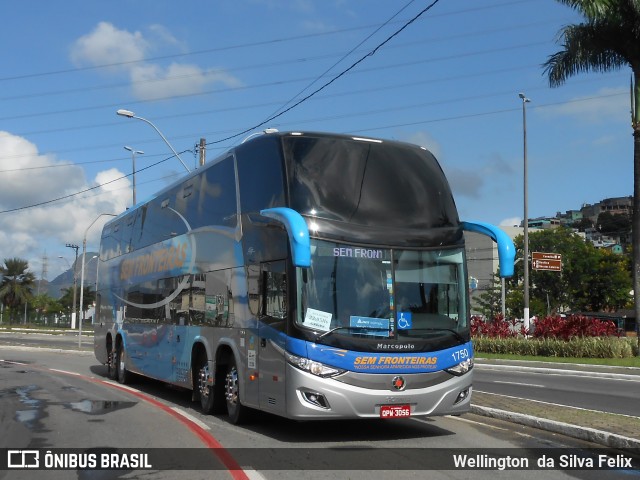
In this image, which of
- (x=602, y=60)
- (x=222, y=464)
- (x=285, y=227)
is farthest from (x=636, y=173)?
(x=222, y=464)

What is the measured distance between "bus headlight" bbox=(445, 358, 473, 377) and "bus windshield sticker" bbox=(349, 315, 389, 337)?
1.05 m

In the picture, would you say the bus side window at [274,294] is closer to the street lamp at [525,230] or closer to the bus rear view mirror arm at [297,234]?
the bus rear view mirror arm at [297,234]

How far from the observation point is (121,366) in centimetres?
1911

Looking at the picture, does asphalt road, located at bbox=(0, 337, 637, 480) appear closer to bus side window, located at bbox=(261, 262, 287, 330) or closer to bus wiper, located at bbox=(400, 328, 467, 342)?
bus wiper, located at bbox=(400, 328, 467, 342)

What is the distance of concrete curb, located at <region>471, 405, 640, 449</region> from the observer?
28.6 feet

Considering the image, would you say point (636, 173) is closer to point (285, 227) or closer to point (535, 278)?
point (285, 227)

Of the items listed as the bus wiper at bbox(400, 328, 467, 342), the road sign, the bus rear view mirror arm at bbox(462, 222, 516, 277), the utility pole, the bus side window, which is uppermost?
the utility pole

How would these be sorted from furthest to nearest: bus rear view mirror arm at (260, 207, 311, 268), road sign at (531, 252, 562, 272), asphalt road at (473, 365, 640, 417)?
road sign at (531, 252, 562, 272) < asphalt road at (473, 365, 640, 417) < bus rear view mirror arm at (260, 207, 311, 268)

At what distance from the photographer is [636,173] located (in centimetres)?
2620

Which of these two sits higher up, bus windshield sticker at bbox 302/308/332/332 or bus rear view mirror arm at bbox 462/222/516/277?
bus rear view mirror arm at bbox 462/222/516/277

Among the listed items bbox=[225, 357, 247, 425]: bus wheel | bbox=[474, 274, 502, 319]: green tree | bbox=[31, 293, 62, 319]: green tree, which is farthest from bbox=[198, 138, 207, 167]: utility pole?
bbox=[31, 293, 62, 319]: green tree

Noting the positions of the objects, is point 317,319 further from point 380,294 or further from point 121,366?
point 121,366

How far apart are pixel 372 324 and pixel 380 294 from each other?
1.33ft

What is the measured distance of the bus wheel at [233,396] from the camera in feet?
35.9
